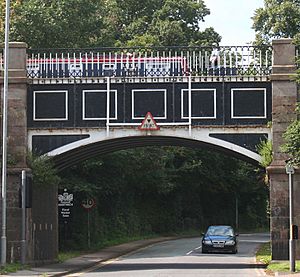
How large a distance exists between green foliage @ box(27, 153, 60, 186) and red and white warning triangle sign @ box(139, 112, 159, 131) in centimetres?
350

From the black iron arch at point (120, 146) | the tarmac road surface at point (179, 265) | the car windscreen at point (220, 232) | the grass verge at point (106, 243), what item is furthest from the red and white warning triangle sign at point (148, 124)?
the car windscreen at point (220, 232)

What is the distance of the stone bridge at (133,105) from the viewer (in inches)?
1213

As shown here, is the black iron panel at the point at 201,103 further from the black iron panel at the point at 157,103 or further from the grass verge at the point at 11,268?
the grass verge at the point at 11,268

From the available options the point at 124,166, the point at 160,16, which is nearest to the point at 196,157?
the point at 160,16

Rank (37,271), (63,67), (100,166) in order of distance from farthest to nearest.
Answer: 1. (100,166)
2. (63,67)
3. (37,271)

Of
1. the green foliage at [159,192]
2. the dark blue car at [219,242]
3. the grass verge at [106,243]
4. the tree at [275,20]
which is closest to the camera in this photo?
the grass verge at [106,243]

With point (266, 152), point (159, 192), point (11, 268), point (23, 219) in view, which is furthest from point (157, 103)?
point (159, 192)

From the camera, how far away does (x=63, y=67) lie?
32.1 m

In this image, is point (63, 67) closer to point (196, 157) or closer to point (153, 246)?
point (153, 246)

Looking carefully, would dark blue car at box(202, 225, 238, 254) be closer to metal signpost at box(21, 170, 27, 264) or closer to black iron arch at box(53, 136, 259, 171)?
black iron arch at box(53, 136, 259, 171)

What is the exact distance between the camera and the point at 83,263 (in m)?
33.1

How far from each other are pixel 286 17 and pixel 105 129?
2504 cm

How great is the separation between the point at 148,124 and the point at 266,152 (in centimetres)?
422

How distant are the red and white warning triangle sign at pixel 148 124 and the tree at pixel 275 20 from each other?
22761 mm
